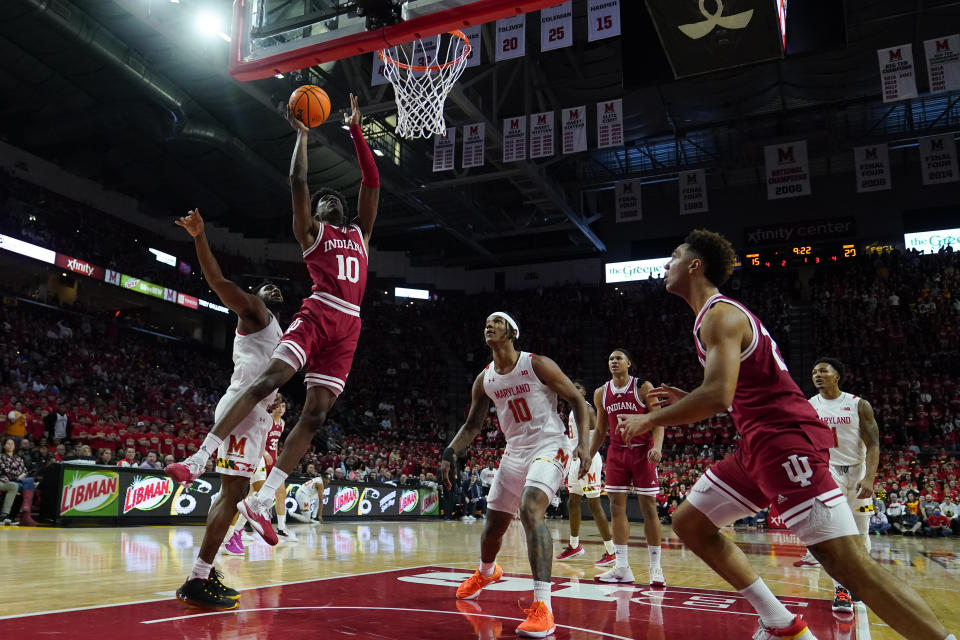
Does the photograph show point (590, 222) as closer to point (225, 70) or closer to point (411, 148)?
point (411, 148)

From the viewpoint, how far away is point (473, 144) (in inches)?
711

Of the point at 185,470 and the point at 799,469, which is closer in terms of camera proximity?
the point at 799,469

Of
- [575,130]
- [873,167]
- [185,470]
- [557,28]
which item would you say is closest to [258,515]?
[185,470]

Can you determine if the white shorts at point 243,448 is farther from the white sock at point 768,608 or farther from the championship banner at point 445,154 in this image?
the championship banner at point 445,154

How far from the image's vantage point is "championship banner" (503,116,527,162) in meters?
18.0

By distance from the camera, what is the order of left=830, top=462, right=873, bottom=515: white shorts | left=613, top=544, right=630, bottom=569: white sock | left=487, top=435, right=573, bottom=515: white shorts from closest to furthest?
left=487, top=435, right=573, bottom=515: white shorts
left=830, top=462, right=873, bottom=515: white shorts
left=613, top=544, right=630, bottom=569: white sock

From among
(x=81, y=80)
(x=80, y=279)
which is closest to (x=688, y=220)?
(x=81, y=80)

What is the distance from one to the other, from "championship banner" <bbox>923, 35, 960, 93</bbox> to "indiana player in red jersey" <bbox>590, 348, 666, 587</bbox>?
1233 cm

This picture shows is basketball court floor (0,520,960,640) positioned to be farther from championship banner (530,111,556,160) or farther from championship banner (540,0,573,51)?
championship banner (530,111,556,160)

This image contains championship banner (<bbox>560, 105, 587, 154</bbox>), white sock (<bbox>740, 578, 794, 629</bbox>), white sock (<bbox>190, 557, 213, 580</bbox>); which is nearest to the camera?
white sock (<bbox>740, 578, 794, 629</bbox>)

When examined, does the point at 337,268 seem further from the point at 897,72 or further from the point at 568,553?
the point at 897,72

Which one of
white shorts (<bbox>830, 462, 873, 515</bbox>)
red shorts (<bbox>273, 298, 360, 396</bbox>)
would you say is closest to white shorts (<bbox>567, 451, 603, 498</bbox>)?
white shorts (<bbox>830, 462, 873, 515</bbox>)

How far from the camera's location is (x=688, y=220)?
30.2 meters

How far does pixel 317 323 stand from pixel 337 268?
1.54 feet
